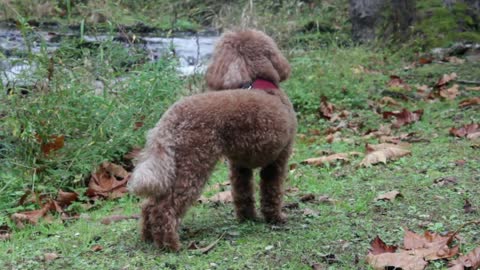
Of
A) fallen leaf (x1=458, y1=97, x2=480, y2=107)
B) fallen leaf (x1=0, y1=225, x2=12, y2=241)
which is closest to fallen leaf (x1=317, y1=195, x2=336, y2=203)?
fallen leaf (x1=0, y1=225, x2=12, y2=241)

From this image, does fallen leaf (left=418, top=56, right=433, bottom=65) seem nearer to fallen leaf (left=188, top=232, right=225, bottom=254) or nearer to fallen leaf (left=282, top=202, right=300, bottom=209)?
fallen leaf (left=282, top=202, right=300, bottom=209)

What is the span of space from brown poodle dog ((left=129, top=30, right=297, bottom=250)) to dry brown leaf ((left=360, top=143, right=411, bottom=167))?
1.59m

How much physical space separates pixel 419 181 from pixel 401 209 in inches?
27.7

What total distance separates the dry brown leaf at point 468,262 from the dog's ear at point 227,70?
5.66 ft

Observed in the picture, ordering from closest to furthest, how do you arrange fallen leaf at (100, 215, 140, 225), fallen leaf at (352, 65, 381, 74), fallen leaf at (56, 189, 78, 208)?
fallen leaf at (100, 215, 140, 225)
fallen leaf at (56, 189, 78, 208)
fallen leaf at (352, 65, 381, 74)

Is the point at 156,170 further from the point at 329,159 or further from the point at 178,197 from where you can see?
the point at 329,159

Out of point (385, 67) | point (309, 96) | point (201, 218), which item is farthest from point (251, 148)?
point (385, 67)

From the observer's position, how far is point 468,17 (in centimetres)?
1151

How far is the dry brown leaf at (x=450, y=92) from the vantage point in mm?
8284

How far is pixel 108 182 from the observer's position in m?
5.88

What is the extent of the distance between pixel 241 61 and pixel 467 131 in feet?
10.5

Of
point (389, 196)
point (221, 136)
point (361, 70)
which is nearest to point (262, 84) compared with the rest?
point (221, 136)

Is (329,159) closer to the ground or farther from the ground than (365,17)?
closer to the ground

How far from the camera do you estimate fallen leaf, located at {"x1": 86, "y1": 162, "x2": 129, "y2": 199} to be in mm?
5719
